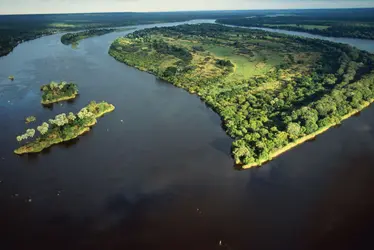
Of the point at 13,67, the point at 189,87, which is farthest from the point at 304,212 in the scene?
the point at 13,67

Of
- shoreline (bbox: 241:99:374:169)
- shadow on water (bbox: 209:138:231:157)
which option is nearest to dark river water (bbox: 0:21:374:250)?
shadow on water (bbox: 209:138:231:157)

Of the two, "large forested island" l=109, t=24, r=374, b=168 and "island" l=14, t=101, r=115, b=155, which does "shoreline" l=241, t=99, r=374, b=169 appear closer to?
"large forested island" l=109, t=24, r=374, b=168

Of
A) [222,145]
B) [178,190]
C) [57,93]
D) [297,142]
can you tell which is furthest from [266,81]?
[178,190]

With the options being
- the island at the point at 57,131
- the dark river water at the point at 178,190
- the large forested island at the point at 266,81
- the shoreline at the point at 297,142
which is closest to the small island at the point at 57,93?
the dark river water at the point at 178,190

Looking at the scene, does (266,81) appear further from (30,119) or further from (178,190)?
(30,119)

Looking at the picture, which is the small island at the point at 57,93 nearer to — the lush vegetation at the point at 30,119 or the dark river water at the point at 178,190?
the dark river water at the point at 178,190

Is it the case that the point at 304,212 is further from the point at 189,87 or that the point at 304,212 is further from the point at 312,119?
the point at 189,87

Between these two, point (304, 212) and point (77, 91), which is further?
point (77, 91)
